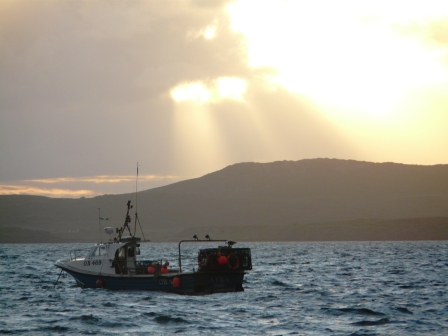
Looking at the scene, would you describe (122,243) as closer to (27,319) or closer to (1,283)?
(27,319)

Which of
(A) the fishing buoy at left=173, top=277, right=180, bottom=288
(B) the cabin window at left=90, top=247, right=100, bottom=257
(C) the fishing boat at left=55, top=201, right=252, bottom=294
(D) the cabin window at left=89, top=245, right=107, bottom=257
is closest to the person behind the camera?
(C) the fishing boat at left=55, top=201, right=252, bottom=294

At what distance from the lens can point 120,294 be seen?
39500mm

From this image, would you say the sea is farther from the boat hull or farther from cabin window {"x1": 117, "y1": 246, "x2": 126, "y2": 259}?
cabin window {"x1": 117, "y1": 246, "x2": 126, "y2": 259}

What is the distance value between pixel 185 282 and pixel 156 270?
2094 mm

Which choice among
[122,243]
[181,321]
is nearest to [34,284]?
[122,243]

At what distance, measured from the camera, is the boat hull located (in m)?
37.5

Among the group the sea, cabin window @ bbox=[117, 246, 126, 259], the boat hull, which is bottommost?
the sea

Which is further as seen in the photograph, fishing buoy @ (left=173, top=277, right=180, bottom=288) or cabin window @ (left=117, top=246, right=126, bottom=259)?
cabin window @ (left=117, top=246, right=126, bottom=259)

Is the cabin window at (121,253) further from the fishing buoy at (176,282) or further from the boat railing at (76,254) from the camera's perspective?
the fishing buoy at (176,282)

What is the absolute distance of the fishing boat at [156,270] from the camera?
1478 inches

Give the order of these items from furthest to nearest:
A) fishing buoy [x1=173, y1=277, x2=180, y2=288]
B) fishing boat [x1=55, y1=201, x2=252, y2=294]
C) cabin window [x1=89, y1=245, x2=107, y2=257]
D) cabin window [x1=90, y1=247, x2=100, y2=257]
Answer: cabin window [x1=90, y1=247, x2=100, y2=257]
cabin window [x1=89, y1=245, x2=107, y2=257]
fishing buoy [x1=173, y1=277, x2=180, y2=288]
fishing boat [x1=55, y1=201, x2=252, y2=294]

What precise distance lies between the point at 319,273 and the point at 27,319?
35938 mm

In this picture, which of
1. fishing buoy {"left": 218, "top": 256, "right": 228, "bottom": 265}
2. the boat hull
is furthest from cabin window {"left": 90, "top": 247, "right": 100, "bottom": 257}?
fishing buoy {"left": 218, "top": 256, "right": 228, "bottom": 265}

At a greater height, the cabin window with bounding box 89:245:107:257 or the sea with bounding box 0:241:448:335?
the cabin window with bounding box 89:245:107:257
